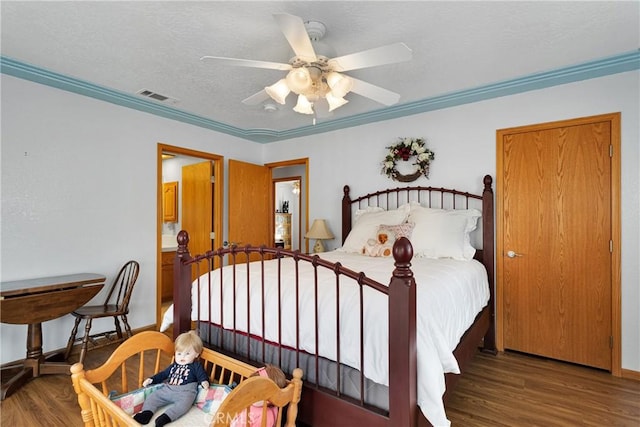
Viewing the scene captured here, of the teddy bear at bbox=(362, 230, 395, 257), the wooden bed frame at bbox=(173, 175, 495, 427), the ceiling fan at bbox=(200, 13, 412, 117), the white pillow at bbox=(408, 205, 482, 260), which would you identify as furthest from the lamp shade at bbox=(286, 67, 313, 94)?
the white pillow at bbox=(408, 205, 482, 260)

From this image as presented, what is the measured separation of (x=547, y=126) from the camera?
2.83 meters

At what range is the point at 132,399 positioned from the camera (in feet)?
5.06

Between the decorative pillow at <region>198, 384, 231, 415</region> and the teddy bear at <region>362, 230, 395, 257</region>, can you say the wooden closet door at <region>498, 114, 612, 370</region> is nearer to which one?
the teddy bear at <region>362, 230, 395, 257</region>

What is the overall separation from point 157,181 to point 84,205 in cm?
75

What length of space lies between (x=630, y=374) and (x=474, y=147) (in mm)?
2178

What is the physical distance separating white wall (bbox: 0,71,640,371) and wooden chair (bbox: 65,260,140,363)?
0.17 meters

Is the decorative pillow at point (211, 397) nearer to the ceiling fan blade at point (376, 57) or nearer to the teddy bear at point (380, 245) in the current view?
the teddy bear at point (380, 245)

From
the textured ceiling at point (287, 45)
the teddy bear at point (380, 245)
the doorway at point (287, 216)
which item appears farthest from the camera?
the doorway at point (287, 216)

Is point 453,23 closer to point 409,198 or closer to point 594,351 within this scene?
point 409,198

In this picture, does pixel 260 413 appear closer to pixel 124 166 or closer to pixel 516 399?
pixel 516 399

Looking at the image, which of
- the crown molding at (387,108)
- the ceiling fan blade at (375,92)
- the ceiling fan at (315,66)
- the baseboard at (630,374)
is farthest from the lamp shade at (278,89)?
the baseboard at (630,374)

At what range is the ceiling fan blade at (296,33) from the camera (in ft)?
4.96

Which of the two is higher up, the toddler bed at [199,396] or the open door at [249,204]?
the open door at [249,204]

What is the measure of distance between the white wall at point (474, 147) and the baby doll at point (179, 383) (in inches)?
103
